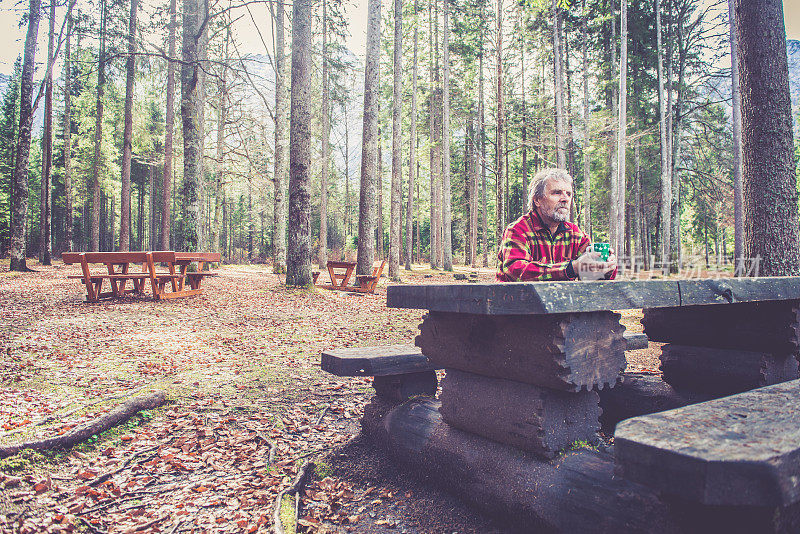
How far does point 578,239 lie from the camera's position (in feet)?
10.9

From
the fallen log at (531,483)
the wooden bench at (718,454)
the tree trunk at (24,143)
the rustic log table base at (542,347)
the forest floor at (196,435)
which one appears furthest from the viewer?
the tree trunk at (24,143)

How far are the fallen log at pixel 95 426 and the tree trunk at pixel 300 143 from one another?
23.4 feet

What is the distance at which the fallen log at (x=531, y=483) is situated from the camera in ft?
6.06

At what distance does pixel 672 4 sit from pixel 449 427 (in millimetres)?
26532

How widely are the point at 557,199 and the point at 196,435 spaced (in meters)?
3.20

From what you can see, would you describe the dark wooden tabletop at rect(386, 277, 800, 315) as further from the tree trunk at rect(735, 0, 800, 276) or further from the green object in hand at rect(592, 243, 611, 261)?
the tree trunk at rect(735, 0, 800, 276)

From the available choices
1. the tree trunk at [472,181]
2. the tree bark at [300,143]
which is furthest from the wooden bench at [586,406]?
the tree trunk at [472,181]

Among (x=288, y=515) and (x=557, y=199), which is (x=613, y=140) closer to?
(x=557, y=199)

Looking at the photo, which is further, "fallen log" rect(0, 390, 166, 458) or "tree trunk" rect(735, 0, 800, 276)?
"tree trunk" rect(735, 0, 800, 276)

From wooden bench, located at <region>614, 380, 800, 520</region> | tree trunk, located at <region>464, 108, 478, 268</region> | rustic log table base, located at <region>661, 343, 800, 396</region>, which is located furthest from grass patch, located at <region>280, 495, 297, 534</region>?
tree trunk, located at <region>464, 108, 478, 268</region>

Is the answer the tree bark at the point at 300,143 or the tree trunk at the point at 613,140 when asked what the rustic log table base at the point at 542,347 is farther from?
the tree trunk at the point at 613,140

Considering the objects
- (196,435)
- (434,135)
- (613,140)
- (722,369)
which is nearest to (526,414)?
(722,369)

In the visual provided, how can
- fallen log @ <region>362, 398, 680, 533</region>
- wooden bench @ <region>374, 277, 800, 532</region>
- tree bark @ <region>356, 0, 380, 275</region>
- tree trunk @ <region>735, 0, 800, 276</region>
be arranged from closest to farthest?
wooden bench @ <region>374, 277, 800, 532</region>, fallen log @ <region>362, 398, 680, 533</region>, tree trunk @ <region>735, 0, 800, 276</region>, tree bark @ <region>356, 0, 380, 275</region>

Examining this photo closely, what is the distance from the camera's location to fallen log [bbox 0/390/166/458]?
9.65 feet
